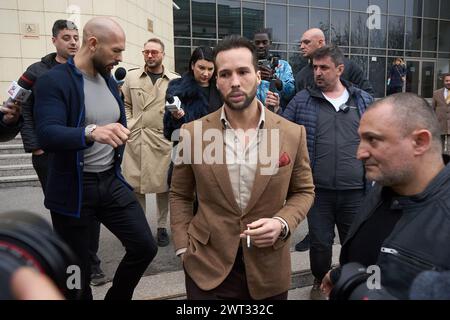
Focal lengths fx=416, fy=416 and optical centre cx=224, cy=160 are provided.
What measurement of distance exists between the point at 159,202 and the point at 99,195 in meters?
1.95

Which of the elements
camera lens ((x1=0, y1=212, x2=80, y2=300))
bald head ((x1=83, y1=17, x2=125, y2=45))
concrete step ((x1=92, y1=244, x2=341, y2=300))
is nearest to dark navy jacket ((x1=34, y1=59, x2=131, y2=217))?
bald head ((x1=83, y1=17, x2=125, y2=45))

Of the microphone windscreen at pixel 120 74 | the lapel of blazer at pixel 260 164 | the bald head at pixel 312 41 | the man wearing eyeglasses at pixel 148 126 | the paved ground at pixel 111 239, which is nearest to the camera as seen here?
the lapel of blazer at pixel 260 164

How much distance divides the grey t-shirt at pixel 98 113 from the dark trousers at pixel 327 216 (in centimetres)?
164

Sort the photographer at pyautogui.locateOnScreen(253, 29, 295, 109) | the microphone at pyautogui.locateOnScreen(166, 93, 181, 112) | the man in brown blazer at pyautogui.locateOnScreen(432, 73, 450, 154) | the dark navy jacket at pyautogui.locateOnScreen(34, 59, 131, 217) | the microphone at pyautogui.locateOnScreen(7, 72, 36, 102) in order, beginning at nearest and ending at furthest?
the dark navy jacket at pyautogui.locateOnScreen(34, 59, 131, 217) → the microphone at pyautogui.locateOnScreen(7, 72, 36, 102) → the microphone at pyautogui.locateOnScreen(166, 93, 181, 112) → the photographer at pyautogui.locateOnScreen(253, 29, 295, 109) → the man in brown blazer at pyautogui.locateOnScreen(432, 73, 450, 154)

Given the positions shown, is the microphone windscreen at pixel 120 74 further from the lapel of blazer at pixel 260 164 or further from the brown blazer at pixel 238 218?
the lapel of blazer at pixel 260 164

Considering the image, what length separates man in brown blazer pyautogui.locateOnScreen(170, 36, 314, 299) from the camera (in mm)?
2043

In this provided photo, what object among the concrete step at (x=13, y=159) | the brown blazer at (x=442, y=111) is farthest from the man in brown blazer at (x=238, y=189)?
the brown blazer at (x=442, y=111)

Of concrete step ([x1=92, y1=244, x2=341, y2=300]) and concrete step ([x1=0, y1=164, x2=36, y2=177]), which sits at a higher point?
concrete step ([x1=0, y1=164, x2=36, y2=177])

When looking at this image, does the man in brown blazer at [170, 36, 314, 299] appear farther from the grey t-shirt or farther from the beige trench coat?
the beige trench coat

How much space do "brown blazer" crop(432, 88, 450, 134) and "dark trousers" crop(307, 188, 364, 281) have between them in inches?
257

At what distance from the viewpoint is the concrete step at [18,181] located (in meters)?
7.21

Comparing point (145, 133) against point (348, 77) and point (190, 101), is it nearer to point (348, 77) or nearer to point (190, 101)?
point (190, 101)
